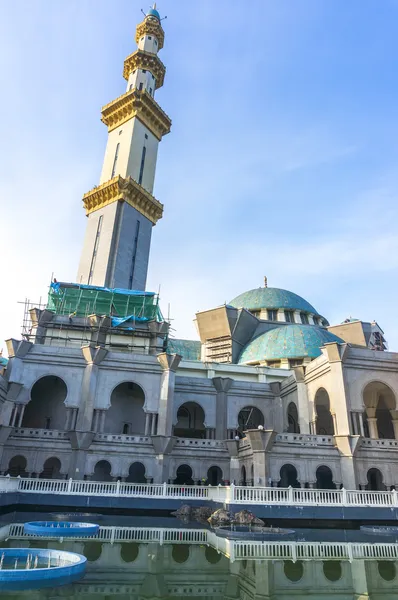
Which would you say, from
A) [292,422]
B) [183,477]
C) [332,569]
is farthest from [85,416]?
[332,569]

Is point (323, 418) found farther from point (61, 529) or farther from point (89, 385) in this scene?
point (61, 529)

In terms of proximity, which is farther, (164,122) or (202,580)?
(164,122)

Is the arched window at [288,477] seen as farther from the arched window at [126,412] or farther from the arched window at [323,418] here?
the arched window at [126,412]

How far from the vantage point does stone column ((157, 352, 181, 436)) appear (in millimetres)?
27841

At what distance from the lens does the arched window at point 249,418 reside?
37000 millimetres

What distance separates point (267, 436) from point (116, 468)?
9.34 m

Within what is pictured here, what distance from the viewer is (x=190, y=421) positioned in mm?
37250

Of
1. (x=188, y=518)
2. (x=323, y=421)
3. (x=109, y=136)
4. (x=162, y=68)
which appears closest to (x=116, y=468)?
(x=188, y=518)

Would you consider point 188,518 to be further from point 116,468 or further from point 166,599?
point 166,599

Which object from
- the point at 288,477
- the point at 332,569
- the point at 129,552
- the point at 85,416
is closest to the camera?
the point at 332,569

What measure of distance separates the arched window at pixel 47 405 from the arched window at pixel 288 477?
15336mm

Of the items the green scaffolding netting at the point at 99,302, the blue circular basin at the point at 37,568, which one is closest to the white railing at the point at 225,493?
the blue circular basin at the point at 37,568

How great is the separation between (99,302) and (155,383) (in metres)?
11.5

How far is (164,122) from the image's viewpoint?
50969 millimetres
